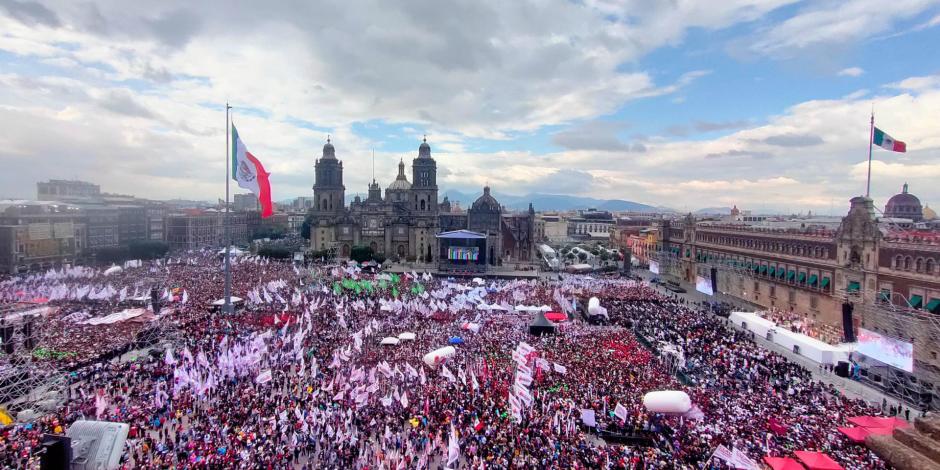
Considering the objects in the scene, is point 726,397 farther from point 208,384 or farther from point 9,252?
point 9,252

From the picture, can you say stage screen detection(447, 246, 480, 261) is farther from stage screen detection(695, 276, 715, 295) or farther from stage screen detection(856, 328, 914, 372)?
stage screen detection(856, 328, 914, 372)

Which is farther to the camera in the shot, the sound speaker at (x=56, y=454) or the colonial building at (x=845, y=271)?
the colonial building at (x=845, y=271)

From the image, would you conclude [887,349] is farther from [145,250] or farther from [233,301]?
[145,250]

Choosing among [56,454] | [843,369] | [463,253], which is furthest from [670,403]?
[463,253]

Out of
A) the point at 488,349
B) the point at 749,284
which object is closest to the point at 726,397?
the point at 488,349

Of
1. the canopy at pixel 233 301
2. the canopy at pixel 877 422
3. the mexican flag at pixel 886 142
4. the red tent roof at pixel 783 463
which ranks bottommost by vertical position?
the canopy at pixel 877 422

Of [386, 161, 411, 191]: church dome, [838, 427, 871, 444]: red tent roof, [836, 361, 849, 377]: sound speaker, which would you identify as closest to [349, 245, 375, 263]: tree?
[386, 161, 411, 191]: church dome

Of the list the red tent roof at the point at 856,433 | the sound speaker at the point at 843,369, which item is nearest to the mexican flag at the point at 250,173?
the red tent roof at the point at 856,433

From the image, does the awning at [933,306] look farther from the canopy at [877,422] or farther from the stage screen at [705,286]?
the canopy at [877,422]
